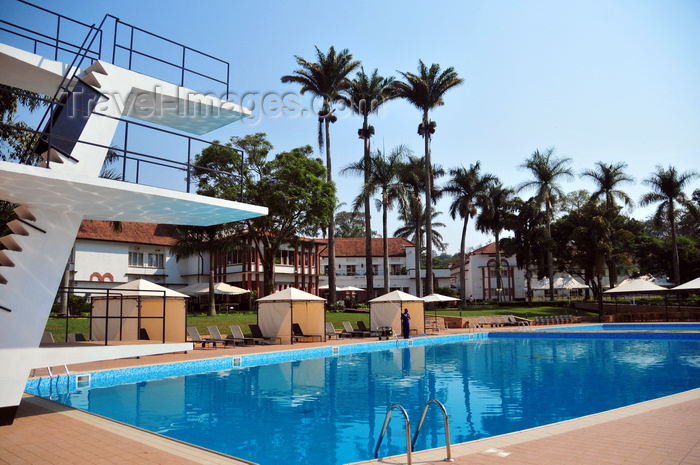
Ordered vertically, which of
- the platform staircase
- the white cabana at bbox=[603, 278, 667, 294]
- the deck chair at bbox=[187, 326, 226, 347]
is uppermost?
the platform staircase

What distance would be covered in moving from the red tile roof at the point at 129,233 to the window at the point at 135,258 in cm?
131

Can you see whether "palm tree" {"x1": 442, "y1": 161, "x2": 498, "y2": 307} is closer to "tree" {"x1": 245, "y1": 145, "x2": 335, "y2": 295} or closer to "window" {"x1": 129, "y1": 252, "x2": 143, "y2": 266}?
"tree" {"x1": 245, "y1": 145, "x2": 335, "y2": 295}

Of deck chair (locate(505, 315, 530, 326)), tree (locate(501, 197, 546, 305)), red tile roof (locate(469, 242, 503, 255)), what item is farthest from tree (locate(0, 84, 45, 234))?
red tile roof (locate(469, 242, 503, 255))

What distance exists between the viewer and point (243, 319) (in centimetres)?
3219

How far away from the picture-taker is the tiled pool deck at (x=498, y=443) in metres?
6.45

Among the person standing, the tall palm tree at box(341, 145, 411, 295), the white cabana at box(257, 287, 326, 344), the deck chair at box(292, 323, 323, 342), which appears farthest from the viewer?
the tall palm tree at box(341, 145, 411, 295)

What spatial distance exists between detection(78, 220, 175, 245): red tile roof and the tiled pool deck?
3508 centimetres

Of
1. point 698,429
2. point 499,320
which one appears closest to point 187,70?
point 698,429

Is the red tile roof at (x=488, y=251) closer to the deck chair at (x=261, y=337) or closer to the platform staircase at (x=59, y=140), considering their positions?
the deck chair at (x=261, y=337)

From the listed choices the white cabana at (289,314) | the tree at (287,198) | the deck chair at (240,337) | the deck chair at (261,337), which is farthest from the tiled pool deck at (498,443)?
the tree at (287,198)

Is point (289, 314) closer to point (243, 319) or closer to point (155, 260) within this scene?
point (243, 319)

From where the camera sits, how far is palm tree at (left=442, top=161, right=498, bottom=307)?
49.2m

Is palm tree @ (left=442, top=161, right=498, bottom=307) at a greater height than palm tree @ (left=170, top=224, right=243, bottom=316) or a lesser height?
greater

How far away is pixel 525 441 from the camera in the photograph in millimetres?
7230
